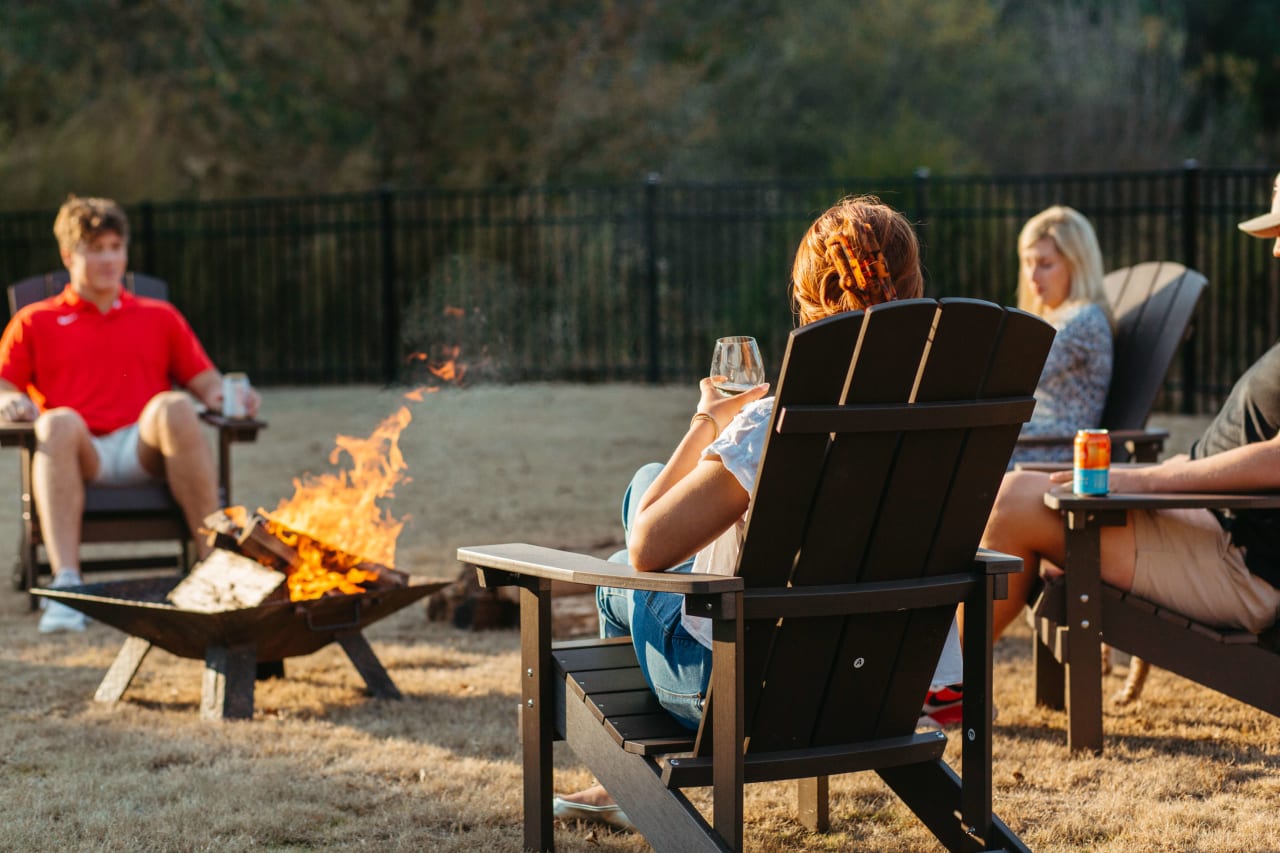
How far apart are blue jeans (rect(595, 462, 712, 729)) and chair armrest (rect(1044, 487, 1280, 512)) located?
1.05m

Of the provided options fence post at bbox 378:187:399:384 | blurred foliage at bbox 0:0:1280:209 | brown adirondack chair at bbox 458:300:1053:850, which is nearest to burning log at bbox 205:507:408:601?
brown adirondack chair at bbox 458:300:1053:850

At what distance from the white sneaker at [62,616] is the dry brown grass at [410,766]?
3.5 inches

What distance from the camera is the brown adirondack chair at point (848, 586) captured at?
6.56ft

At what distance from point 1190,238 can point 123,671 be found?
7.76 m

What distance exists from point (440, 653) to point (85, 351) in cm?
187

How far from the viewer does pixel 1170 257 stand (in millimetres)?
10219

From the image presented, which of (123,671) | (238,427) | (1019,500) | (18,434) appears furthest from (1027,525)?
(18,434)

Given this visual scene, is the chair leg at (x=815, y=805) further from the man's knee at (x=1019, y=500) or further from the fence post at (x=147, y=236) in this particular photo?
the fence post at (x=147, y=236)

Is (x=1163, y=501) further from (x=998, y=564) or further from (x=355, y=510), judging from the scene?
(x=355, y=510)

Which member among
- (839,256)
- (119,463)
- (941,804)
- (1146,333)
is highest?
(839,256)

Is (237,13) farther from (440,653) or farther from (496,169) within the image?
(440,653)

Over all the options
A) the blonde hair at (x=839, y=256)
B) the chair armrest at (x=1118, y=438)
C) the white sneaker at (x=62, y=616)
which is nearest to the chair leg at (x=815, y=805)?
the blonde hair at (x=839, y=256)

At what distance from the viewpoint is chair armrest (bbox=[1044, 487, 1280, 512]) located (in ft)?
9.47

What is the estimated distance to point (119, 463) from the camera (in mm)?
4801
